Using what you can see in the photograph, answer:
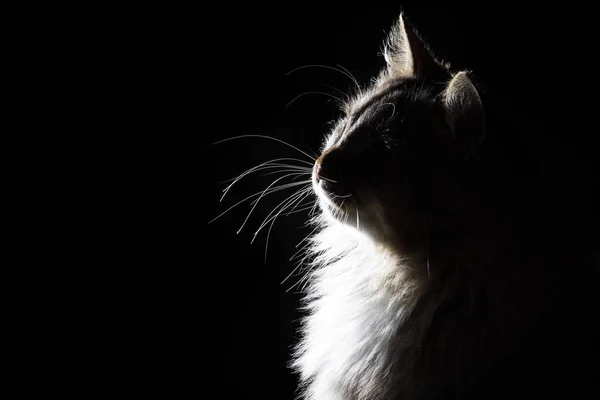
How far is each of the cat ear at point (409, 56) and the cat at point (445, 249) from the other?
0.28ft

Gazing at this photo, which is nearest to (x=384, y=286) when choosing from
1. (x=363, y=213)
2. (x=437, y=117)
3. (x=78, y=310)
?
(x=363, y=213)

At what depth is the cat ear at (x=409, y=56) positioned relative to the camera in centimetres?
103

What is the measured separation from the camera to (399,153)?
87cm

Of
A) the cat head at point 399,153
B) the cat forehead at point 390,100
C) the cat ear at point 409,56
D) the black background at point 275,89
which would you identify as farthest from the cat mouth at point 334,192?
the black background at point 275,89

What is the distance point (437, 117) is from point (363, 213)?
0.59ft

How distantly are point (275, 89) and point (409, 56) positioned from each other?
461mm

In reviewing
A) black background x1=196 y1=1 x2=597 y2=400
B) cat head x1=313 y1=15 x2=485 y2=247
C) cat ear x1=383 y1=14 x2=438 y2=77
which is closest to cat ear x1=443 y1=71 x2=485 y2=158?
cat head x1=313 y1=15 x2=485 y2=247

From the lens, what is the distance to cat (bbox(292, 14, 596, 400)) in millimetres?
836

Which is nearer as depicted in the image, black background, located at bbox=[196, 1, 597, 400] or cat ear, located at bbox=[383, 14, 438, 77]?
cat ear, located at bbox=[383, 14, 438, 77]

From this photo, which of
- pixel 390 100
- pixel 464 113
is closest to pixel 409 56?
pixel 390 100

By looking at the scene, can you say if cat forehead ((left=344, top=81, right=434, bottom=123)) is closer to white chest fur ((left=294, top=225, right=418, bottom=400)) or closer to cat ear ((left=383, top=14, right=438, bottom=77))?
cat ear ((left=383, top=14, right=438, bottom=77))

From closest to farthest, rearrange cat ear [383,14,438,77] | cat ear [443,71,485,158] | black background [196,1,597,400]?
cat ear [443,71,485,158], cat ear [383,14,438,77], black background [196,1,597,400]

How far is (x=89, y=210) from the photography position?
4.37 ft

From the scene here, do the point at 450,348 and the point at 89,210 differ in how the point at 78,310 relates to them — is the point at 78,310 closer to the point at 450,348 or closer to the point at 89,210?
the point at 89,210
